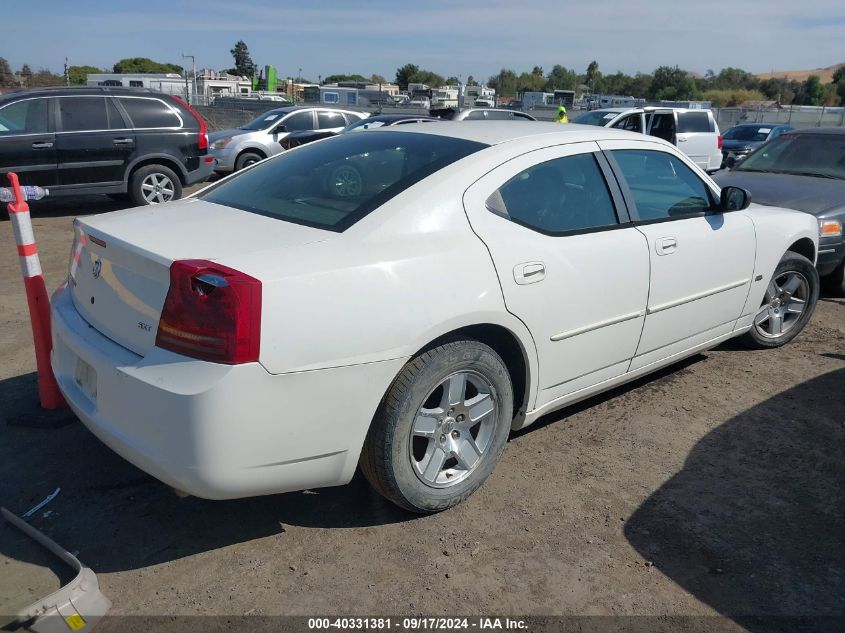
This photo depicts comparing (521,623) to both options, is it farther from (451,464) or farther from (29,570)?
(29,570)

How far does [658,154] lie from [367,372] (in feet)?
8.30

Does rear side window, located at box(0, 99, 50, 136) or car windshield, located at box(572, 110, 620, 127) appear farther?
car windshield, located at box(572, 110, 620, 127)

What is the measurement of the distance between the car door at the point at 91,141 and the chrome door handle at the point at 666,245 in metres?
8.36

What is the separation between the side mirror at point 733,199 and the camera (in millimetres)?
4473

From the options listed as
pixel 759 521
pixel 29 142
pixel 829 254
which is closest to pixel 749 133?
pixel 829 254

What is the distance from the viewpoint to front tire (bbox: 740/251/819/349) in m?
5.21

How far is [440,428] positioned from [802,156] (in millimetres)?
6381

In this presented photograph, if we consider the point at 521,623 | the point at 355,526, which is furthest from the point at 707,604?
the point at 355,526

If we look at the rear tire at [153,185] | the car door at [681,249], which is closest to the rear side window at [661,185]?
the car door at [681,249]

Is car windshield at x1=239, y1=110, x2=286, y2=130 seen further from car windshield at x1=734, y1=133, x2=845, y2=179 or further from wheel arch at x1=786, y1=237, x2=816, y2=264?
wheel arch at x1=786, y1=237, x2=816, y2=264

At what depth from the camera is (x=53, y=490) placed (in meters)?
3.33

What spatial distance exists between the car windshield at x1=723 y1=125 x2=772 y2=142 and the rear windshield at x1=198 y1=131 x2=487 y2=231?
18.8 meters

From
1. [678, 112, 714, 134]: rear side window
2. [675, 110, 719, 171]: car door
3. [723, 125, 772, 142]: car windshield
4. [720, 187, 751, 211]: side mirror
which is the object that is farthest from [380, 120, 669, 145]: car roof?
[723, 125, 772, 142]: car windshield

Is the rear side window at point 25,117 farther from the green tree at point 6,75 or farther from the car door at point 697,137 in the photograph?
the green tree at point 6,75
